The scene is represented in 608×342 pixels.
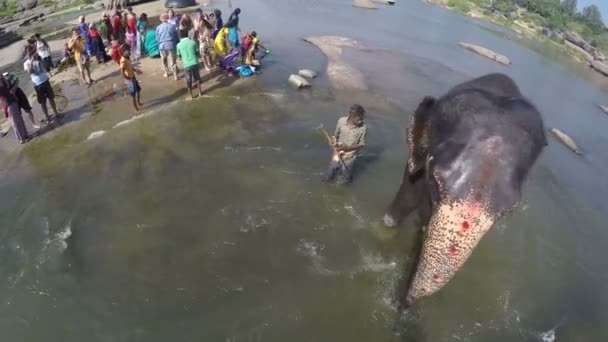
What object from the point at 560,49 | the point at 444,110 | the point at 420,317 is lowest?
the point at 560,49

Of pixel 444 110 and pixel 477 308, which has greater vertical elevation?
pixel 444 110

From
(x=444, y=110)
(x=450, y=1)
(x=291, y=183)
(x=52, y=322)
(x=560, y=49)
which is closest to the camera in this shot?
(x=444, y=110)

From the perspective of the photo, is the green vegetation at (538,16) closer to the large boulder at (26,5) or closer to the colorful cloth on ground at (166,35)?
the colorful cloth on ground at (166,35)

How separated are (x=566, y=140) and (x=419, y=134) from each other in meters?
9.92

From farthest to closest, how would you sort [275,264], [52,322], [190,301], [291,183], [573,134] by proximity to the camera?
1. [573,134]
2. [291,183]
3. [275,264]
4. [190,301]
5. [52,322]

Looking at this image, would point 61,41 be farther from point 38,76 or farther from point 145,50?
point 38,76

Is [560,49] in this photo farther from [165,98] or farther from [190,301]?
[190,301]

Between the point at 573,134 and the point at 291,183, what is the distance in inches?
452

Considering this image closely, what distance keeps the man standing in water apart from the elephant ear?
1553 mm

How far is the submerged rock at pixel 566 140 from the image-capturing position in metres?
12.7

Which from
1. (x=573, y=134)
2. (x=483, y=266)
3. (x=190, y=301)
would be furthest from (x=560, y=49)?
(x=190, y=301)

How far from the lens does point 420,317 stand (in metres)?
5.93

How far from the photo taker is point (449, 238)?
3.95 metres

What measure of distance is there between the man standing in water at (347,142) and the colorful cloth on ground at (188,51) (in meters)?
5.31
